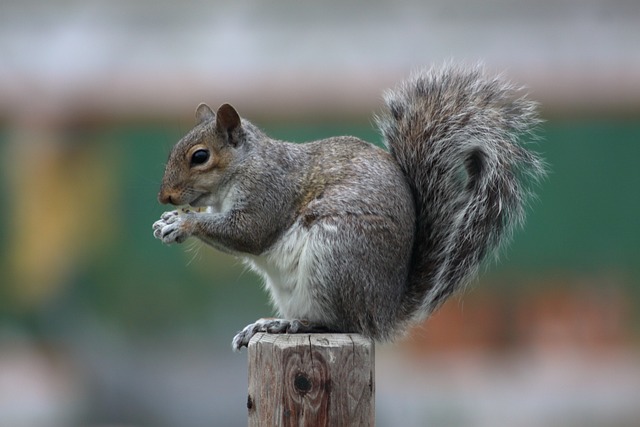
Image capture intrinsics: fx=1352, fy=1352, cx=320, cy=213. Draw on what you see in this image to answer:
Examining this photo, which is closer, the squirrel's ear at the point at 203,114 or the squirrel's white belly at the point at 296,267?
the squirrel's white belly at the point at 296,267

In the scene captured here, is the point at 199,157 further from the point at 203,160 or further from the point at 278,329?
the point at 278,329

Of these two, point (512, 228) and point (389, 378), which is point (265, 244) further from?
point (389, 378)

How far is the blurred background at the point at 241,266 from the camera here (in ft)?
20.5

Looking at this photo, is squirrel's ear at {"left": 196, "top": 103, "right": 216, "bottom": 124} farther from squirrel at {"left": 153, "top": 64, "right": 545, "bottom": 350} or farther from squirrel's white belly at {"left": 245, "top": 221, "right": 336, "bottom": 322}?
squirrel's white belly at {"left": 245, "top": 221, "right": 336, "bottom": 322}

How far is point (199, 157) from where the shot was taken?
2.64 meters

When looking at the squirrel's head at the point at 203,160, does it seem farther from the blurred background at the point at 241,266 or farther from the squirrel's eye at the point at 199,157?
the blurred background at the point at 241,266

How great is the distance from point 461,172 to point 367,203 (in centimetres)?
25

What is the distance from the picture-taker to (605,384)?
6492 mm

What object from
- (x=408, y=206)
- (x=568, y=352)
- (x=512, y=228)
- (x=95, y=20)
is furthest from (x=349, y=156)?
(x=95, y=20)

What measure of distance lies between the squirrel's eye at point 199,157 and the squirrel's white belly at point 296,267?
0.21 m

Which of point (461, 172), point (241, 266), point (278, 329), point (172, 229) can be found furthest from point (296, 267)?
point (241, 266)

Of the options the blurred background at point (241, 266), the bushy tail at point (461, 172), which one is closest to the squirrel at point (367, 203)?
the bushy tail at point (461, 172)

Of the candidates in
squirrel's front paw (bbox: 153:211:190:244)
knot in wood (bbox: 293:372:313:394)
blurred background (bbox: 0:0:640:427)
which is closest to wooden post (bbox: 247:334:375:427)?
knot in wood (bbox: 293:372:313:394)

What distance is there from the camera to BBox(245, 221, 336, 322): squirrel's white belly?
252 centimetres
